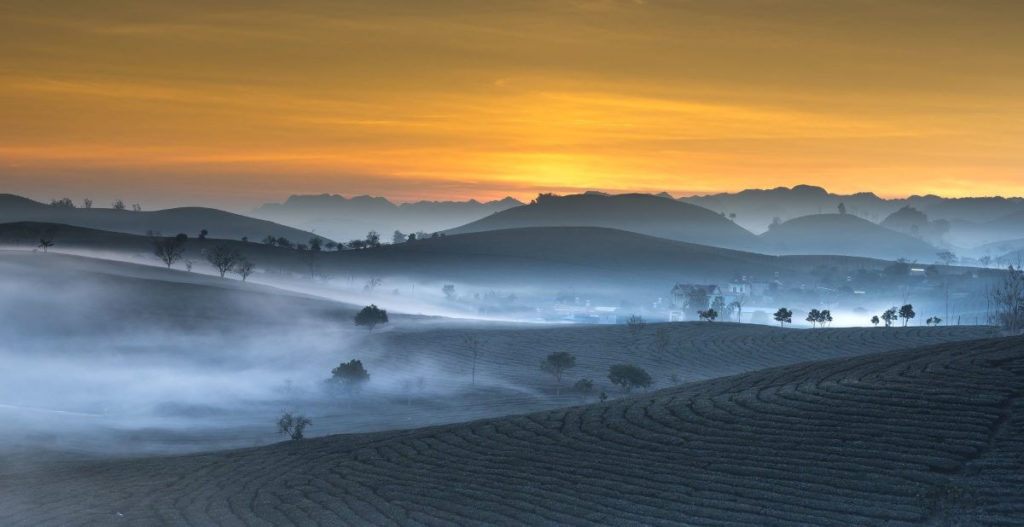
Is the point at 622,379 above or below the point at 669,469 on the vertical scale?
above

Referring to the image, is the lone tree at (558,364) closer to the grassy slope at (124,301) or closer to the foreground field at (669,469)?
the foreground field at (669,469)

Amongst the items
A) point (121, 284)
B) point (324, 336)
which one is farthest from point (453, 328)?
point (121, 284)

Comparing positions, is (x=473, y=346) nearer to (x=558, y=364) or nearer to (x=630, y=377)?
(x=558, y=364)

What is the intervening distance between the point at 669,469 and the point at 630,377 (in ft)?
169

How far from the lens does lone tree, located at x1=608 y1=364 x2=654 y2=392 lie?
91.8 meters

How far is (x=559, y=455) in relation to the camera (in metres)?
46.2

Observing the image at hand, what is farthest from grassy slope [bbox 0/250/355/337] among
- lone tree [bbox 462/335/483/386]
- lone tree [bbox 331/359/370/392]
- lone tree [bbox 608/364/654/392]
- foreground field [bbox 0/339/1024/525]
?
foreground field [bbox 0/339/1024/525]

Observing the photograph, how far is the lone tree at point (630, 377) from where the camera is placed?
91.8 meters

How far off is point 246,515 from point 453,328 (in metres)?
91.1

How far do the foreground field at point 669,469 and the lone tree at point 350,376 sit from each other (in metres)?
35.4

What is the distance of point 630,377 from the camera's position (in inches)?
3620

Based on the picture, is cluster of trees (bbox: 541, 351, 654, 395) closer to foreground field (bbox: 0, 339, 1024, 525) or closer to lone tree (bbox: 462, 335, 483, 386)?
lone tree (bbox: 462, 335, 483, 386)

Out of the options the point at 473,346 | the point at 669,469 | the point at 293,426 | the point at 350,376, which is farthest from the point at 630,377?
the point at 669,469

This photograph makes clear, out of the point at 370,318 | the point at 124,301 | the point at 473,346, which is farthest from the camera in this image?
the point at 124,301
